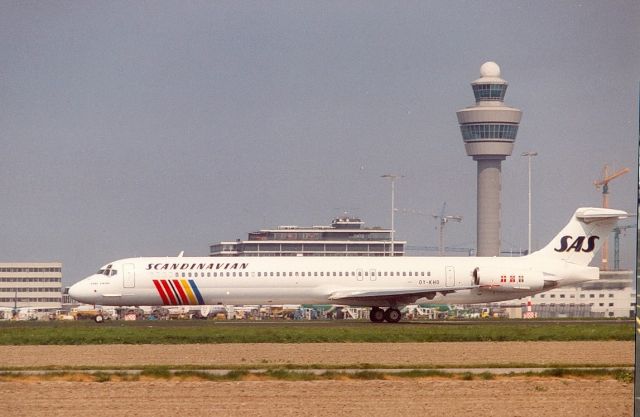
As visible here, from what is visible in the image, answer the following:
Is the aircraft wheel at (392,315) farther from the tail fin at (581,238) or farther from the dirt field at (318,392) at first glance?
the dirt field at (318,392)

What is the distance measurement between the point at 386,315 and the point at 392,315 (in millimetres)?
441

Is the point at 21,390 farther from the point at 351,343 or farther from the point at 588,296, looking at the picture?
the point at 588,296

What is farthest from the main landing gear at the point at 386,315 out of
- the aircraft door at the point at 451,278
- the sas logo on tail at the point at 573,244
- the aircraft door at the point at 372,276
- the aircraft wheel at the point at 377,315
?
the sas logo on tail at the point at 573,244

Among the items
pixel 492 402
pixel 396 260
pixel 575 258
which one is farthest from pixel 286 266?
pixel 492 402

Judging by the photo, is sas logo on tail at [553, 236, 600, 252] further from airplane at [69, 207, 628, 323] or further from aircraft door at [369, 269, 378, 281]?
aircraft door at [369, 269, 378, 281]

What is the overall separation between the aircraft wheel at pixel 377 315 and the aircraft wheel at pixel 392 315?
1.14 feet

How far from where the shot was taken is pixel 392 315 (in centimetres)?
7888

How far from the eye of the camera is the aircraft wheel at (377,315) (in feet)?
261

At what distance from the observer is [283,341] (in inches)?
2255

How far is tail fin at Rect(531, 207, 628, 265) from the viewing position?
82750 millimetres

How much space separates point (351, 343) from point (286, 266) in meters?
24.5

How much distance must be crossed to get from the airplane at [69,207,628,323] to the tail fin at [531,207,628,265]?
0.22 ft

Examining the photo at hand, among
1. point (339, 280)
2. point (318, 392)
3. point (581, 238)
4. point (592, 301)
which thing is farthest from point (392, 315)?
point (318, 392)

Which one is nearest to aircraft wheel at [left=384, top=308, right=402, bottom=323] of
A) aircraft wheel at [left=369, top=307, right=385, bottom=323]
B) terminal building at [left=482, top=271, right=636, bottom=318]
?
aircraft wheel at [left=369, top=307, right=385, bottom=323]
